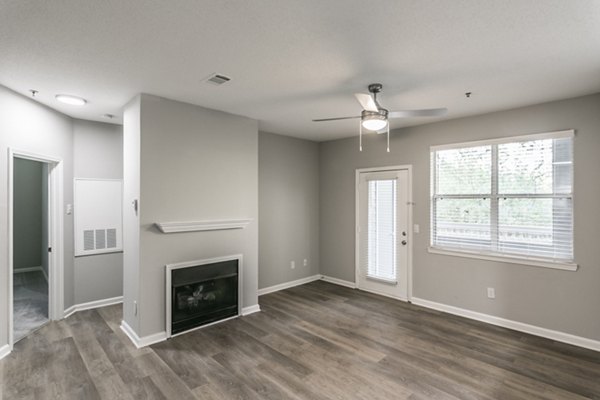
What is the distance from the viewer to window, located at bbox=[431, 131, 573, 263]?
3502mm

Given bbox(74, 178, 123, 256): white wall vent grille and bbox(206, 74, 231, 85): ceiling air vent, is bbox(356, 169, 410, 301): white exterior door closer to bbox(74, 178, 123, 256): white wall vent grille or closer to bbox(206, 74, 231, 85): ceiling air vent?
bbox(206, 74, 231, 85): ceiling air vent

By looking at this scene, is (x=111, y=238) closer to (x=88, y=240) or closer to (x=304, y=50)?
(x=88, y=240)

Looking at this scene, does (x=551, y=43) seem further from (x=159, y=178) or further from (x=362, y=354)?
(x=159, y=178)

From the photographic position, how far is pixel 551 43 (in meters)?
2.21

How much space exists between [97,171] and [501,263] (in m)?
5.62

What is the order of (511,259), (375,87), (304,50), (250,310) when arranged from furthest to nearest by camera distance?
(250,310)
(511,259)
(375,87)
(304,50)

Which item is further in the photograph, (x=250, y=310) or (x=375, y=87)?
(x=250, y=310)

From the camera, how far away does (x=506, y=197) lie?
386 centimetres

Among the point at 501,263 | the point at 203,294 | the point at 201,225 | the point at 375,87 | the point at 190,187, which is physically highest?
the point at 375,87

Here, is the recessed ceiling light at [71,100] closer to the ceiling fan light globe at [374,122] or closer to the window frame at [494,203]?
the ceiling fan light globe at [374,122]

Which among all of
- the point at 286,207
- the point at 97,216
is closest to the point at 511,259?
the point at 286,207

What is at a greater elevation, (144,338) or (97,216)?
(97,216)

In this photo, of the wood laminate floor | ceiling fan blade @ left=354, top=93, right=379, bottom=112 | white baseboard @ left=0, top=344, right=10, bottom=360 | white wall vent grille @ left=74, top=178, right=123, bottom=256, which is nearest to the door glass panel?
the wood laminate floor

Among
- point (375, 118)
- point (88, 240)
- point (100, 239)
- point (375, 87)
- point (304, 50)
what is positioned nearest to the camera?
point (304, 50)
